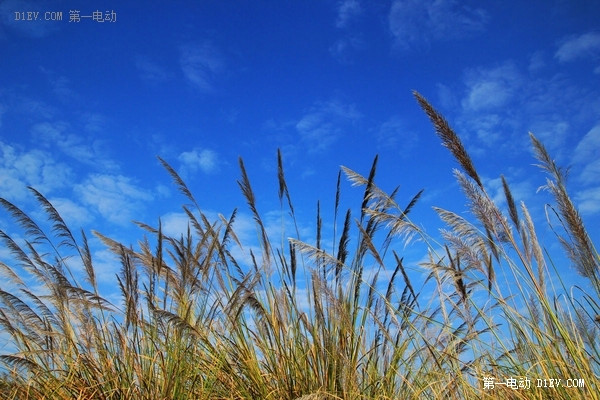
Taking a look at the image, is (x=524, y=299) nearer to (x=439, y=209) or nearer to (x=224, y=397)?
(x=439, y=209)

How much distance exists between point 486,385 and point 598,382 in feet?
2.02

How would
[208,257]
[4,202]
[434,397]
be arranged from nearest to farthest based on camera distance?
[434,397] < [208,257] < [4,202]

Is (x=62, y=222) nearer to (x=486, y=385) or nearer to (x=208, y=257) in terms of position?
(x=208, y=257)

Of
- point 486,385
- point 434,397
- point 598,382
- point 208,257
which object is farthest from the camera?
point 208,257

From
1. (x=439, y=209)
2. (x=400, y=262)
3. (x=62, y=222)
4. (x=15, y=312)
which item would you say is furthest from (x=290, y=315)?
(x=15, y=312)

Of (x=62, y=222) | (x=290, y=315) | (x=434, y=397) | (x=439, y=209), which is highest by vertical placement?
(x=62, y=222)

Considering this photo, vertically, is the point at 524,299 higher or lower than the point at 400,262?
lower

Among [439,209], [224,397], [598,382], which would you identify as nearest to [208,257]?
[224,397]

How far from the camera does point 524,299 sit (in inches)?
132

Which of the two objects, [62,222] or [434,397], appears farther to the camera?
[62,222]

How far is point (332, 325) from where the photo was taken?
4051mm

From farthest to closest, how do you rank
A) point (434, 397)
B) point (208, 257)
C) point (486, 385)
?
1. point (208, 257)
2. point (434, 397)
3. point (486, 385)

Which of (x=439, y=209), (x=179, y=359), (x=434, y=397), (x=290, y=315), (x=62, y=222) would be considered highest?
(x=62, y=222)

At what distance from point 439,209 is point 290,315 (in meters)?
1.50
